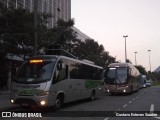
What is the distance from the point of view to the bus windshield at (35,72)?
18188 millimetres

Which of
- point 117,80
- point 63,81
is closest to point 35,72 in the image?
point 63,81

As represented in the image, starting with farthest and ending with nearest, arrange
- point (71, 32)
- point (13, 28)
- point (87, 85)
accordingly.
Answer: point (71, 32), point (13, 28), point (87, 85)

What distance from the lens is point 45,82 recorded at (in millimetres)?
17953

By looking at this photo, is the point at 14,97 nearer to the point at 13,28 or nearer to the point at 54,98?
the point at 54,98

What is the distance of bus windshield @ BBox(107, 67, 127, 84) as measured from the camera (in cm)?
3612

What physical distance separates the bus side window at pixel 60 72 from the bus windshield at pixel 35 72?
0.38m

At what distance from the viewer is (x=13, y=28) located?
89.4ft

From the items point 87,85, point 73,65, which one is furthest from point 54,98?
point 87,85

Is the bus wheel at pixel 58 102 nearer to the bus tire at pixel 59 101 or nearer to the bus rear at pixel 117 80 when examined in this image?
the bus tire at pixel 59 101

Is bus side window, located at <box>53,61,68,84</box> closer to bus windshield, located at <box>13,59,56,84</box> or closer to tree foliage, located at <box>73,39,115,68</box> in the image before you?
bus windshield, located at <box>13,59,56,84</box>

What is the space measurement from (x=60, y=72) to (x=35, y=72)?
156 cm

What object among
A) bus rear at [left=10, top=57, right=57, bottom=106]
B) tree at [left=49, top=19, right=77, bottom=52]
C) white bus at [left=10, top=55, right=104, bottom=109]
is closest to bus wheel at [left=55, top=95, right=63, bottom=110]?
white bus at [left=10, top=55, right=104, bottom=109]

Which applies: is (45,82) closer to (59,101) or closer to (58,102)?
(58,102)

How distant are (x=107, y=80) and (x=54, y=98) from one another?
18.7 meters
